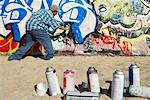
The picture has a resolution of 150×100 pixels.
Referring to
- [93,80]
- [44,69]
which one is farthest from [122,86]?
[44,69]

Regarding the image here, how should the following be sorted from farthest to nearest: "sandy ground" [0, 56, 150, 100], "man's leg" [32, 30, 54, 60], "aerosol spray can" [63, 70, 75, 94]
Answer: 1. "man's leg" [32, 30, 54, 60]
2. "sandy ground" [0, 56, 150, 100]
3. "aerosol spray can" [63, 70, 75, 94]

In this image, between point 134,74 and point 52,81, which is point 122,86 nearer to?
point 134,74

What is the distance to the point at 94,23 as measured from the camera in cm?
1169

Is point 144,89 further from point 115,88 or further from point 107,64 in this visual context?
point 107,64

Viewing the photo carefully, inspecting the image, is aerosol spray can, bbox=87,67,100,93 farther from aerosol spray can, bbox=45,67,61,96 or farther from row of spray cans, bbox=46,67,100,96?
aerosol spray can, bbox=45,67,61,96

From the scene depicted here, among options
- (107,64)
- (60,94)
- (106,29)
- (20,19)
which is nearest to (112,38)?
(106,29)

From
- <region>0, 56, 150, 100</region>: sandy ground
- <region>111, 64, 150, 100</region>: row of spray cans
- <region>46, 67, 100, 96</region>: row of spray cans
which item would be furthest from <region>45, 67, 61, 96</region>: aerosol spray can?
<region>111, 64, 150, 100</region>: row of spray cans

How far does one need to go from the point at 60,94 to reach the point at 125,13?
379 centimetres

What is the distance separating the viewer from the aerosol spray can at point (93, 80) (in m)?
8.30

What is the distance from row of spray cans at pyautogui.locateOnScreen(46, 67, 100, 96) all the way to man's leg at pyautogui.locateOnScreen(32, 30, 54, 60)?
9.47 feet

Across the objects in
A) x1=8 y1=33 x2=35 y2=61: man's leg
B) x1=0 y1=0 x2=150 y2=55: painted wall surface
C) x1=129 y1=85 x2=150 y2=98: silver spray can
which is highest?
x1=0 y1=0 x2=150 y2=55: painted wall surface

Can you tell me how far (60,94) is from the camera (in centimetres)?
862

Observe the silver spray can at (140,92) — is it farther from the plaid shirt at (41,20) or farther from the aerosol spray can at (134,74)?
the plaid shirt at (41,20)

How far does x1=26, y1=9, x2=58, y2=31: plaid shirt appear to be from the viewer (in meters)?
11.3
